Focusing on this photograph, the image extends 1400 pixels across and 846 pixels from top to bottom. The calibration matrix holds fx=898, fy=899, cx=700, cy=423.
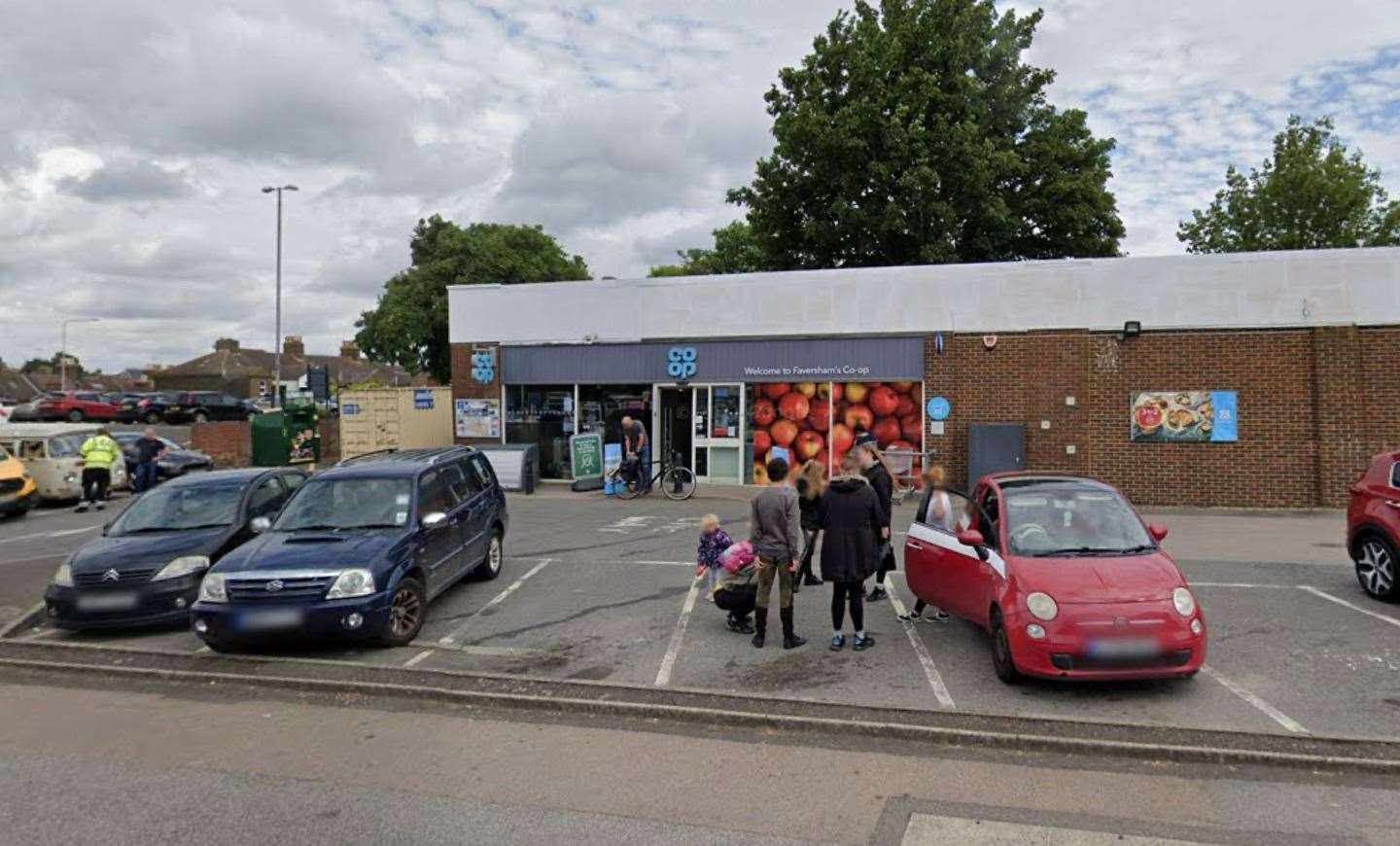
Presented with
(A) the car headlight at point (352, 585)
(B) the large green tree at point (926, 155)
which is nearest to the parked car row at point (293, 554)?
(A) the car headlight at point (352, 585)

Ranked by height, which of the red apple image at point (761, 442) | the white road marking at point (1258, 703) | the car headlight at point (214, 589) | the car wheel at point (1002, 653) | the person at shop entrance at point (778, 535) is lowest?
the white road marking at point (1258, 703)

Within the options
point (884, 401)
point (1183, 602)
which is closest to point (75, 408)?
point (884, 401)

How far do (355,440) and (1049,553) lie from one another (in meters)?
19.7

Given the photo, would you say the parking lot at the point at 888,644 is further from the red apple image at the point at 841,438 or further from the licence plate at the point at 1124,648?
the red apple image at the point at 841,438

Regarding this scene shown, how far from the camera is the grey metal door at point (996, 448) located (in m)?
16.7

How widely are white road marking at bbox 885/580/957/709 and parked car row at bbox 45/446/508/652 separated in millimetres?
4321

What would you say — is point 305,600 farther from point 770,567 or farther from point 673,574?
point 673,574

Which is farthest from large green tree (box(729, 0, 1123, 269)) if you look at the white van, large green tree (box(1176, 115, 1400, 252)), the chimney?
the chimney

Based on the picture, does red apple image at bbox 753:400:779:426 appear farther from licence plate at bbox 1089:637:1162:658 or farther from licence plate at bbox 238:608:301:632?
licence plate at bbox 1089:637:1162:658

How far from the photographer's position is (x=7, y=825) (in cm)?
436

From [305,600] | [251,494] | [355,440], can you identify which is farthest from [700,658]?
[355,440]

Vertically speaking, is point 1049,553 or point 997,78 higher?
point 997,78

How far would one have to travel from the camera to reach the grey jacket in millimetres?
7133

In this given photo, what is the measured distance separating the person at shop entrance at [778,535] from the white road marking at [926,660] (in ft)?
3.53
